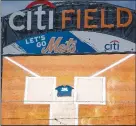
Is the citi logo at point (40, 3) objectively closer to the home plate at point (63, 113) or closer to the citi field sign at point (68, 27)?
the citi field sign at point (68, 27)

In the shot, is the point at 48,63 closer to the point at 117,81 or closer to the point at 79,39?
the point at 79,39

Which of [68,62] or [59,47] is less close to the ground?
[59,47]

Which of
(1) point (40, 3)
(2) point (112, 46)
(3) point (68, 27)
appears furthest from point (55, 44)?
(2) point (112, 46)

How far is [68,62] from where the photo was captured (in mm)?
6316

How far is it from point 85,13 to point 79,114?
6.32 feet

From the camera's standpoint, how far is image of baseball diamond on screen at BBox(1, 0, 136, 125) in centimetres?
616

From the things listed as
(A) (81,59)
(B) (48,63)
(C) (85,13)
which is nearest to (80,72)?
(A) (81,59)

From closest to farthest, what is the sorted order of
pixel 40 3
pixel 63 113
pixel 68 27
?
pixel 63 113 < pixel 68 27 < pixel 40 3

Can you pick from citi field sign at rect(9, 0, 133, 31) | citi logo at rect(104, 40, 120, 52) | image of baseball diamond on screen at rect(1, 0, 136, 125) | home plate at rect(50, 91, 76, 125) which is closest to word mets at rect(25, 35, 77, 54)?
image of baseball diamond on screen at rect(1, 0, 136, 125)

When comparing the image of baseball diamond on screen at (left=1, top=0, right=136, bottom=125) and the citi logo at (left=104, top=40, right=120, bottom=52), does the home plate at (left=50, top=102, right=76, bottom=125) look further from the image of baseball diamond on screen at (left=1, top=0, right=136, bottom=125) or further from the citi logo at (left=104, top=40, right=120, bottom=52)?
the citi logo at (left=104, top=40, right=120, bottom=52)

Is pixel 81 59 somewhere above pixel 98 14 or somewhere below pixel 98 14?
below

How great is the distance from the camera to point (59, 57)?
642 cm

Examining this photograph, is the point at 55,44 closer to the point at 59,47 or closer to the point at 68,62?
the point at 59,47

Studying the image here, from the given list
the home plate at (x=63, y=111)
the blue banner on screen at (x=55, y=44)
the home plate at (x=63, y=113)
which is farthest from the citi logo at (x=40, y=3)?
the home plate at (x=63, y=113)
